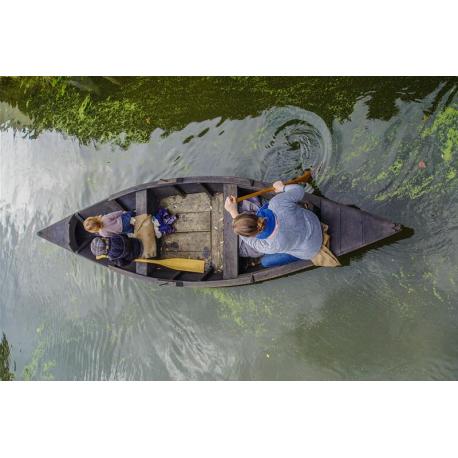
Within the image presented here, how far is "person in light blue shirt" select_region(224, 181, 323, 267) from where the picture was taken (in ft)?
13.0

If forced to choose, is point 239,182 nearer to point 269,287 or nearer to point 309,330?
point 269,287

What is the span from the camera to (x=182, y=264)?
5871 millimetres

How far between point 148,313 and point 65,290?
1878mm

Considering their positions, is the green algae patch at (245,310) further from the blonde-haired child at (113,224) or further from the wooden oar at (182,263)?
the blonde-haired child at (113,224)

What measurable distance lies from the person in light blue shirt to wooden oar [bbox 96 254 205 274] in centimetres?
130

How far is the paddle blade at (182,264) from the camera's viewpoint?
5797mm

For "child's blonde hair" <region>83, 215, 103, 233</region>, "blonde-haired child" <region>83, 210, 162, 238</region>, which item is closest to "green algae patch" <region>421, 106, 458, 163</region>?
"blonde-haired child" <region>83, 210, 162, 238</region>

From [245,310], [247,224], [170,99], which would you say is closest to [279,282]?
[245,310]

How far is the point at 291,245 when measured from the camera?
4504 mm

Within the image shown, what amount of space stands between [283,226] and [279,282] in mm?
1917

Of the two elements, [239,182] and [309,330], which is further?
[309,330]

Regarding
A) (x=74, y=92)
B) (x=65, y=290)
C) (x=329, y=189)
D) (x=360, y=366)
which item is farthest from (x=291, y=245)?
(x=74, y=92)

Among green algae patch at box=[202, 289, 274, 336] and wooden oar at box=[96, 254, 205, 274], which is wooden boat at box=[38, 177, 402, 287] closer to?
wooden oar at box=[96, 254, 205, 274]

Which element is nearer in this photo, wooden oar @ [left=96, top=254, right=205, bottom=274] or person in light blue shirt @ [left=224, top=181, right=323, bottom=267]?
person in light blue shirt @ [left=224, top=181, right=323, bottom=267]
